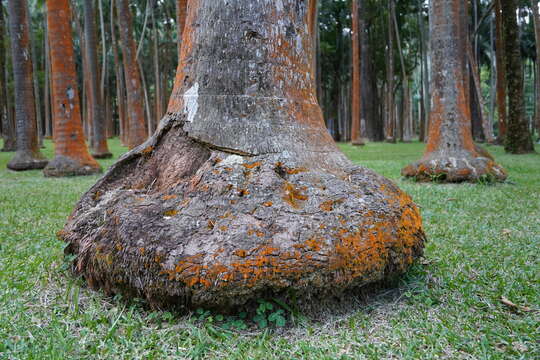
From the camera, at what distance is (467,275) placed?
2904mm

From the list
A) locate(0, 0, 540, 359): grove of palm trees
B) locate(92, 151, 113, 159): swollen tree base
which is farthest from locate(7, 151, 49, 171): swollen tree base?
locate(0, 0, 540, 359): grove of palm trees

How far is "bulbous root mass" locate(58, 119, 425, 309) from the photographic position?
6.84ft

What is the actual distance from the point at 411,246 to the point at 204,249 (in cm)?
126

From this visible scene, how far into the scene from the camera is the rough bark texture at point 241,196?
2.12m

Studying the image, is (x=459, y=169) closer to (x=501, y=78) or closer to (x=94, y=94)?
(x=501, y=78)

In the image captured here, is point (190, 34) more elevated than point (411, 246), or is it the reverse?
point (190, 34)

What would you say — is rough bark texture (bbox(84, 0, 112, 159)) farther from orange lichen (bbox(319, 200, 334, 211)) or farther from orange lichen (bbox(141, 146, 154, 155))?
orange lichen (bbox(319, 200, 334, 211))

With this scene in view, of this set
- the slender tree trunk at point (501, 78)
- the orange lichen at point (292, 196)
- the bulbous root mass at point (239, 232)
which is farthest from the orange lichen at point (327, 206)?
the slender tree trunk at point (501, 78)

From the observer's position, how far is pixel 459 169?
6.97 m

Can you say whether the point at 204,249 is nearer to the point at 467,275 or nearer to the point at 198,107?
the point at 198,107

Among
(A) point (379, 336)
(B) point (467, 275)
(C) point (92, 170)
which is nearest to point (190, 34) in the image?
(A) point (379, 336)

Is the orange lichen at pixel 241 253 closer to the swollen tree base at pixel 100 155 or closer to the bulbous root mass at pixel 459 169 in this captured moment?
the bulbous root mass at pixel 459 169

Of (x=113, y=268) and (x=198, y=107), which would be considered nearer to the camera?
(x=113, y=268)

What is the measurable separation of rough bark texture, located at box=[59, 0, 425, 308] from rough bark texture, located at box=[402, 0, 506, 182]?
480 centimetres
